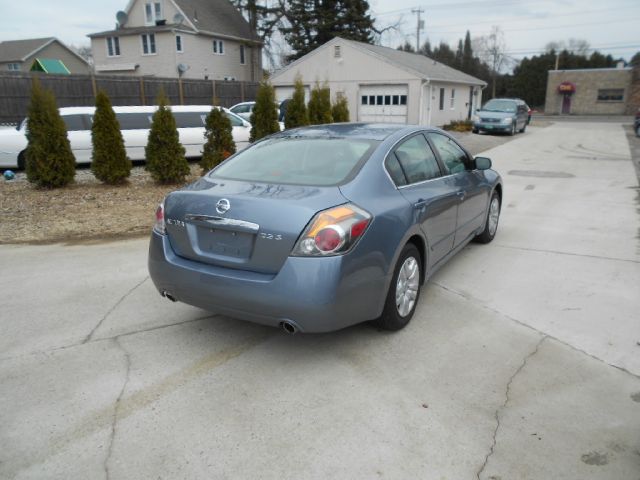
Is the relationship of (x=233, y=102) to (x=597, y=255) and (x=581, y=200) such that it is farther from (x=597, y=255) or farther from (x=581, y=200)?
(x=597, y=255)

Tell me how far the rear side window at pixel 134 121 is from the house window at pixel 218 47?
2782 centimetres

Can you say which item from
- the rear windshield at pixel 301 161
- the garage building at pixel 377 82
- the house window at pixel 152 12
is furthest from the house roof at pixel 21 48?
the rear windshield at pixel 301 161

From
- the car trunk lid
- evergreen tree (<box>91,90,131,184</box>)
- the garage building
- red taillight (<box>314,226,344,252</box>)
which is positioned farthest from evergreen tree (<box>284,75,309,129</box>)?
the garage building

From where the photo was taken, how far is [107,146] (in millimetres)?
9844

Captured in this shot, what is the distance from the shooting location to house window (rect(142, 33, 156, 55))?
3642cm

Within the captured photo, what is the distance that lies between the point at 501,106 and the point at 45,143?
23.6 metres

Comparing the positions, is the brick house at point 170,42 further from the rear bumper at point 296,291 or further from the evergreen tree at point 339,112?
the rear bumper at point 296,291

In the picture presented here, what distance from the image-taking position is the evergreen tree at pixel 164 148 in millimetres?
9758

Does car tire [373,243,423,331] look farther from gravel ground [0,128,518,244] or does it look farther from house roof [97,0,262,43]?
house roof [97,0,262,43]

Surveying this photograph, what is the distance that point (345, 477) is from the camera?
2.49m

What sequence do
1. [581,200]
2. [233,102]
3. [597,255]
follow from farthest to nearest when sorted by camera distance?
[233,102], [581,200], [597,255]

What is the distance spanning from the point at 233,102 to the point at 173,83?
3697 millimetres

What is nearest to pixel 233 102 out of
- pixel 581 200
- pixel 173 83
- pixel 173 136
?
pixel 173 83

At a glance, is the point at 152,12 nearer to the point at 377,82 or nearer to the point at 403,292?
the point at 377,82
